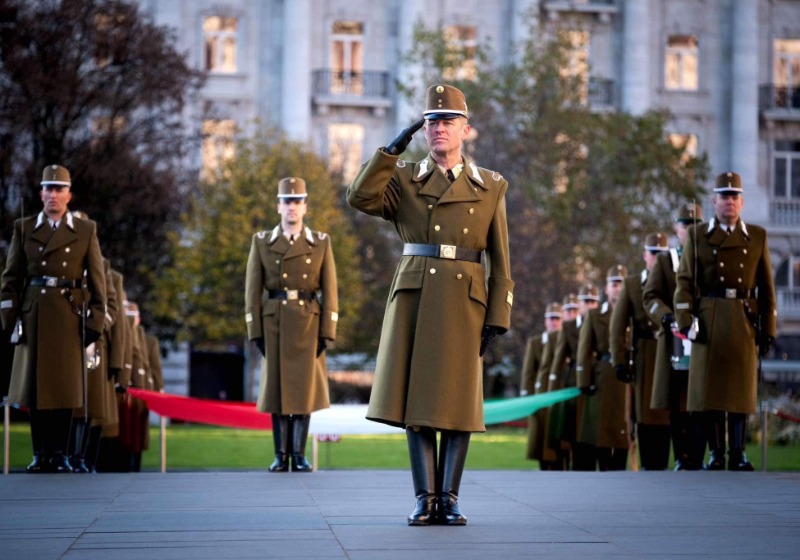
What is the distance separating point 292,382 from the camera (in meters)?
14.3

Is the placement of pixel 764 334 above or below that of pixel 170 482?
above

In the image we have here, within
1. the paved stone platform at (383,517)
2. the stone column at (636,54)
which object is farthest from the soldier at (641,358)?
the stone column at (636,54)

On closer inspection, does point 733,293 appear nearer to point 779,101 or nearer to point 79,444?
point 79,444

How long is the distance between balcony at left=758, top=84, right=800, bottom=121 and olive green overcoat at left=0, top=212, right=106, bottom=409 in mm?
46193

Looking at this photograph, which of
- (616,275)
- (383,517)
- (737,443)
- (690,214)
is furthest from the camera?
(616,275)

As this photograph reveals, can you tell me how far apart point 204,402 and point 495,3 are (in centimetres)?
4026

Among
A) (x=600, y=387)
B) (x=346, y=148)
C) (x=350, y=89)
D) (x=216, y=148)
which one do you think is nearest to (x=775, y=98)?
(x=350, y=89)

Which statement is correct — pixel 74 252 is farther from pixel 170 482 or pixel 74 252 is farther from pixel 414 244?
pixel 414 244

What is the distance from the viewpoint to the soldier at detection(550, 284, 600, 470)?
63.2 ft

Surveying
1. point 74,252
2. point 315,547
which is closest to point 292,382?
point 74,252

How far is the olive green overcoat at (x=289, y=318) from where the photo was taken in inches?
565

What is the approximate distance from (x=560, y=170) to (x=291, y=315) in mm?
→ 29049

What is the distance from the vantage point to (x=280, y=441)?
14414 millimetres

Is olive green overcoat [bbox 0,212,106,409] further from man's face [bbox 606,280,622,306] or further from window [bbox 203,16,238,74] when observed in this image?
window [bbox 203,16,238,74]
